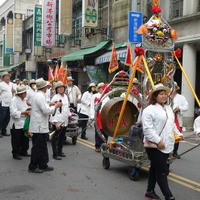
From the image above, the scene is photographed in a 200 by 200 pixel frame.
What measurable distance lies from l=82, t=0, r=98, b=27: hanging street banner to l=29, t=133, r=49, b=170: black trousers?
12415mm

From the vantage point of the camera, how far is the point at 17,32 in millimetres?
31734

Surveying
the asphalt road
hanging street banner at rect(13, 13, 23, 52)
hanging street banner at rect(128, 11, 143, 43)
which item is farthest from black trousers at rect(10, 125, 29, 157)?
hanging street banner at rect(13, 13, 23, 52)

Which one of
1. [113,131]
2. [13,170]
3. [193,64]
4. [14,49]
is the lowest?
[13,170]

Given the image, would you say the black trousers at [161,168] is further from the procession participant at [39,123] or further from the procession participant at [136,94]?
the procession participant at [39,123]

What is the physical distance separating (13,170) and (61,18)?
597 inches

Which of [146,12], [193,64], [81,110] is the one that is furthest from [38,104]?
[146,12]

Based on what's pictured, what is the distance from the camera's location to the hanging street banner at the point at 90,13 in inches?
699

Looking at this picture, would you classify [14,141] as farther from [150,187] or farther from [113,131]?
[150,187]

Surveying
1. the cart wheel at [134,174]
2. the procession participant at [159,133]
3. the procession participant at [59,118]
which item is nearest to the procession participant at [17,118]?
the procession participant at [59,118]

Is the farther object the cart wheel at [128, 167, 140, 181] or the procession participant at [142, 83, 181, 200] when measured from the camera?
the cart wheel at [128, 167, 140, 181]

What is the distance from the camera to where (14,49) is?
31.1 meters

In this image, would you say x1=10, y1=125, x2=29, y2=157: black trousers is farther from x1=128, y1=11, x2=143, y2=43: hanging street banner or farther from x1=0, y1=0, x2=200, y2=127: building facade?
x1=0, y1=0, x2=200, y2=127: building facade

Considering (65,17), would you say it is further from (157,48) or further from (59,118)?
(157,48)

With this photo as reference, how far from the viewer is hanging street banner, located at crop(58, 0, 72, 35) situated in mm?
20125
